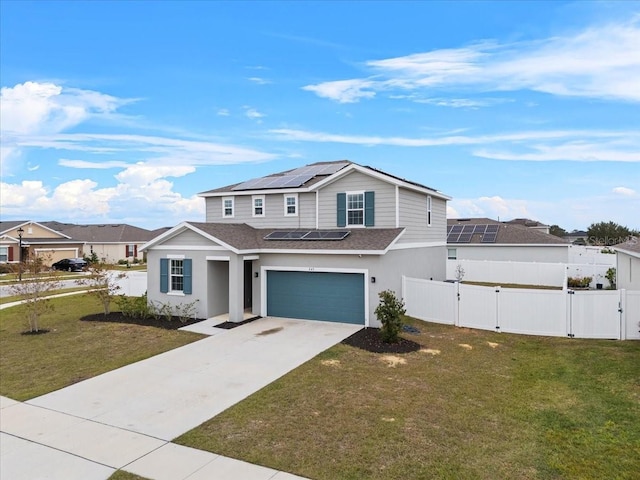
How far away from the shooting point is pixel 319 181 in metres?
19.2

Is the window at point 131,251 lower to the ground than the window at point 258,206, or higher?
lower

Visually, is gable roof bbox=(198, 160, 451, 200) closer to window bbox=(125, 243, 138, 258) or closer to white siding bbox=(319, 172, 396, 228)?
white siding bbox=(319, 172, 396, 228)

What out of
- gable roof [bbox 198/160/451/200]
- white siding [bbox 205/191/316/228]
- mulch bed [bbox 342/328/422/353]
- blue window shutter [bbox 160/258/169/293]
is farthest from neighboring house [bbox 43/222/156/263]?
mulch bed [bbox 342/328/422/353]

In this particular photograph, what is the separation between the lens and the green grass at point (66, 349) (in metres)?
10.6

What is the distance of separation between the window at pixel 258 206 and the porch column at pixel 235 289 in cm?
448

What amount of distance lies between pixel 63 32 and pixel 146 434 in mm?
17100

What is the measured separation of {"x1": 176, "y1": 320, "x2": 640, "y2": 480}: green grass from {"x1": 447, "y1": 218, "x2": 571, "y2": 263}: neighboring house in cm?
2032

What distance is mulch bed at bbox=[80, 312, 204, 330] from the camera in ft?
54.0

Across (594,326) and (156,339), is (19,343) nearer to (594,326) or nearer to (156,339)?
(156,339)

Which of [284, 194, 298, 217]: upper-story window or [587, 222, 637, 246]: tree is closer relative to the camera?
[284, 194, 298, 217]: upper-story window

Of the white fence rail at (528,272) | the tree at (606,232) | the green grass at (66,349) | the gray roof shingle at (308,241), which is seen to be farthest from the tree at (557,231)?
the green grass at (66,349)

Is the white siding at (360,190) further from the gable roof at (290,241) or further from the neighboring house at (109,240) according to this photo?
the neighboring house at (109,240)

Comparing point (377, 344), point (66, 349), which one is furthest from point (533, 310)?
point (66, 349)

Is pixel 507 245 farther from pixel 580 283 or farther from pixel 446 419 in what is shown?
pixel 446 419
